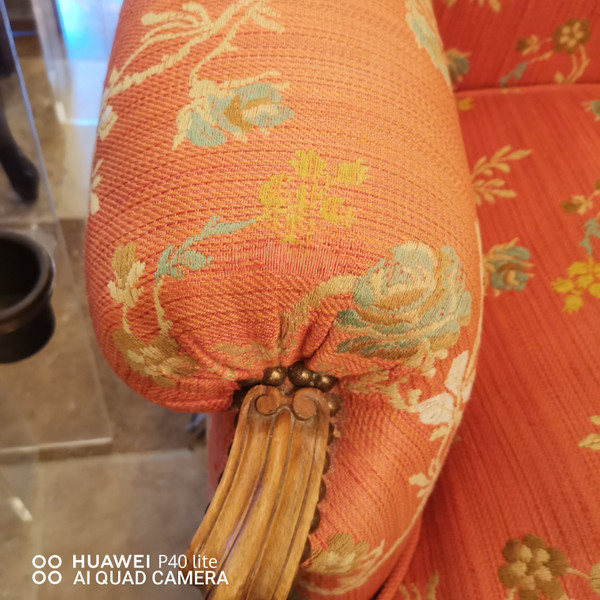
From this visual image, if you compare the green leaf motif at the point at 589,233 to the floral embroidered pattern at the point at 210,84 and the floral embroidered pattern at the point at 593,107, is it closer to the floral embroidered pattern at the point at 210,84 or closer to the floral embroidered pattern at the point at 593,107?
the floral embroidered pattern at the point at 593,107

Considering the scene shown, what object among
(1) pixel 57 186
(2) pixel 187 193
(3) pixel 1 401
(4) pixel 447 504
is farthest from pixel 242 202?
(1) pixel 57 186

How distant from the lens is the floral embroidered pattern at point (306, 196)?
0.27m

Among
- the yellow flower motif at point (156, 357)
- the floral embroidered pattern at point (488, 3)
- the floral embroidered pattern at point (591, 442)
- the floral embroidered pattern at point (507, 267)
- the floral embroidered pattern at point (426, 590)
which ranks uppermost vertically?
the floral embroidered pattern at point (488, 3)

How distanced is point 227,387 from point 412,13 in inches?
11.1

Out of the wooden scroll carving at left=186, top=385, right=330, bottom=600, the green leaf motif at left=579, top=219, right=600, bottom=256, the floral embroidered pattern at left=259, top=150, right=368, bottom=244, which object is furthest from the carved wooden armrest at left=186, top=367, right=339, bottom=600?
the green leaf motif at left=579, top=219, right=600, bottom=256

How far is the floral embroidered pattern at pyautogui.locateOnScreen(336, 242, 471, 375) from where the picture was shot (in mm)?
283

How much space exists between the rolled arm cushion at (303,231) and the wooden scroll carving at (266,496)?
24mm

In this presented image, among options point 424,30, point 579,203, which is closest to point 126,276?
point 424,30

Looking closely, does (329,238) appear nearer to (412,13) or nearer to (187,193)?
(187,193)

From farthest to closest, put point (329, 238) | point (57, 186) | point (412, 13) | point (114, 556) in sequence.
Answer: point (57, 186) < point (114, 556) < point (412, 13) < point (329, 238)

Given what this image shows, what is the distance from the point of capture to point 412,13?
0.39 meters

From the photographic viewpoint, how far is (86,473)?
839 mm

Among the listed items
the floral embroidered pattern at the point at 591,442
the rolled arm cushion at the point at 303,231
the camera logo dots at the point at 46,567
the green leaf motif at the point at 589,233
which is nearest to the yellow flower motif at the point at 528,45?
the green leaf motif at the point at 589,233

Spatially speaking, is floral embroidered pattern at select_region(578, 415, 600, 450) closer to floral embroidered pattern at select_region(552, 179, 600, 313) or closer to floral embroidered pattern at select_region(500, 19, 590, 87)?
floral embroidered pattern at select_region(552, 179, 600, 313)
